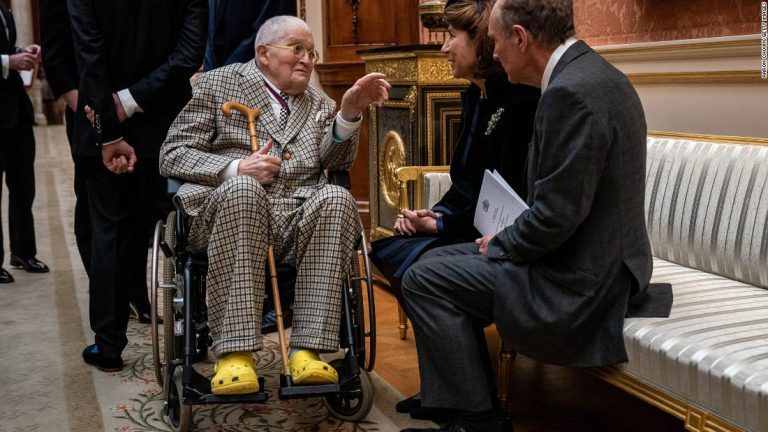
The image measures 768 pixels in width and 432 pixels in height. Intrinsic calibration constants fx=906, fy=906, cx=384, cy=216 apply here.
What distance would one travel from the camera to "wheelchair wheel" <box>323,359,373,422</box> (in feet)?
9.44

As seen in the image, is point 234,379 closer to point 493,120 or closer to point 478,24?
point 493,120

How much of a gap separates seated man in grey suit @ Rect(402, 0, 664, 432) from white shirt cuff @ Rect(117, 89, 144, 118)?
4.56 ft

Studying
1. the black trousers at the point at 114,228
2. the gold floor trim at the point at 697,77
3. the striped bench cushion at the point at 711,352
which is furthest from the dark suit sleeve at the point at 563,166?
the black trousers at the point at 114,228

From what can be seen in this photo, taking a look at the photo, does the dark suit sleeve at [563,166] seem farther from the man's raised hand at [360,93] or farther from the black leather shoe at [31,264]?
the black leather shoe at [31,264]

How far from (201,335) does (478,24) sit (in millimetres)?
1388

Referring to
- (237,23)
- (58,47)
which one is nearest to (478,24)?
(237,23)

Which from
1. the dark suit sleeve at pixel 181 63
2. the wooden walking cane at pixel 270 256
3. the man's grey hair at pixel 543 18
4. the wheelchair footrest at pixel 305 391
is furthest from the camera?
the dark suit sleeve at pixel 181 63

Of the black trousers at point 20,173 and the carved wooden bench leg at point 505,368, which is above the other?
the black trousers at point 20,173

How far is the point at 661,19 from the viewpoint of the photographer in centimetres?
360

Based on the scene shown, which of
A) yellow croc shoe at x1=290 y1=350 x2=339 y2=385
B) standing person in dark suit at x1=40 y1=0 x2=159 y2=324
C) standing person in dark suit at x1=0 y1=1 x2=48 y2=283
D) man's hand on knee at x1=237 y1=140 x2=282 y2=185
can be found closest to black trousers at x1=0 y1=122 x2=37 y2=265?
standing person in dark suit at x1=0 y1=1 x2=48 y2=283

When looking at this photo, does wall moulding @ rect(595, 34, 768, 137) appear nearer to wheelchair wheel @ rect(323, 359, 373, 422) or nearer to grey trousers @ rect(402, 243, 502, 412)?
grey trousers @ rect(402, 243, 502, 412)

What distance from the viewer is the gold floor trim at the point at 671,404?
2105 millimetres

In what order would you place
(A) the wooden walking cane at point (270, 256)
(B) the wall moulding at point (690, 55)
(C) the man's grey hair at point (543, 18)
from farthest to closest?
(B) the wall moulding at point (690, 55) → (A) the wooden walking cane at point (270, 256) → (C) the man's grey hair at point (543, 18)

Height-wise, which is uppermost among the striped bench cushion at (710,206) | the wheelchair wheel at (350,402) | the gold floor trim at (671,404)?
the striped bench cushion at (710,206)
